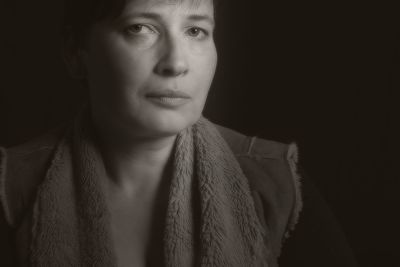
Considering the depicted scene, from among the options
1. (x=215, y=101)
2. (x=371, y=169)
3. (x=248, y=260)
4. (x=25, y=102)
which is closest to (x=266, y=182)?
(x=248, y=260)

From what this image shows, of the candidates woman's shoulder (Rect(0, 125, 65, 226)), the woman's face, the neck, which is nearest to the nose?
the woman's face

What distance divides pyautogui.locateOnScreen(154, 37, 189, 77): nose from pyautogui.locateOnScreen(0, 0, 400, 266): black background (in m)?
0.38

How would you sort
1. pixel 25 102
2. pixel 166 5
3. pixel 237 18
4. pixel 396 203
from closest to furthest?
1. pixel 166 5
2. pixel 396 203
3. pixel 237 18
4. pixel 25 102

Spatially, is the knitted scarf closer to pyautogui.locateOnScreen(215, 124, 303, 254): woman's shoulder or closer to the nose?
pyautogui.locateOnScreen(215, 124, 303, 254): woman's shoulder

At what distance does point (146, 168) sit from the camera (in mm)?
1141

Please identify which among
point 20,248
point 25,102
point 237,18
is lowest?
point 20,248

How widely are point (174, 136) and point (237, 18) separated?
0.39 m

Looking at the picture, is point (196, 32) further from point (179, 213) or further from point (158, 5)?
point (179, 213)

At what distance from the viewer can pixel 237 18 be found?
4.60 ft

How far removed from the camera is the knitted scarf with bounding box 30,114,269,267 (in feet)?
3.43

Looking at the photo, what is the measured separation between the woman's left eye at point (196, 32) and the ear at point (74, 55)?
0.68ft

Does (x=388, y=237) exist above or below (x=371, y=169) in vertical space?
below

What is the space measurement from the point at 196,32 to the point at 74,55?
0.24 metres

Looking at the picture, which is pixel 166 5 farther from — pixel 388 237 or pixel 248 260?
pixel 388 237
